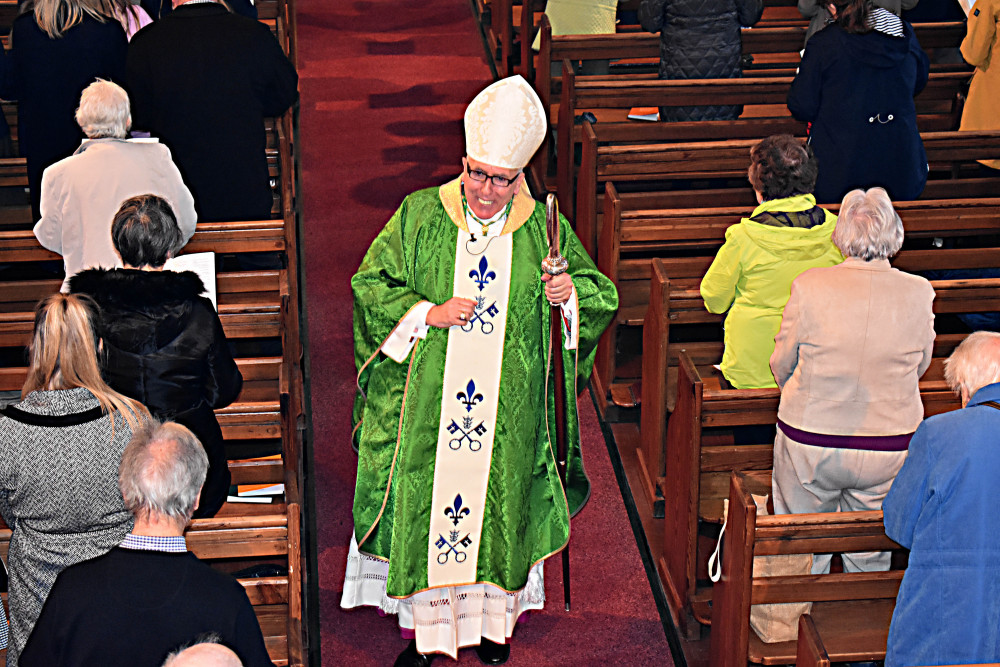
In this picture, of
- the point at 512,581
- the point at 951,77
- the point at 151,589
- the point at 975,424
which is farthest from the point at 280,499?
the point at 951,77

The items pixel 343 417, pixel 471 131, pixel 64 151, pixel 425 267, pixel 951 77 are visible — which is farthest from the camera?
pixel 951 77

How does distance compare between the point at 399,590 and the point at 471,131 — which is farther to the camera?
the point at 399,590

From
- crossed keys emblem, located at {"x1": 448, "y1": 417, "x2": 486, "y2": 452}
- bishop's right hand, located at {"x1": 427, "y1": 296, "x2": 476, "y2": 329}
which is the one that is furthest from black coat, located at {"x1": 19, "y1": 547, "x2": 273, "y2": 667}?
crossed keys emblem, located at {"x1": 448, "y1": 417, "x2": 486, "y2": 452}

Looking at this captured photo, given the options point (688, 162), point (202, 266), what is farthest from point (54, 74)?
point (688, 162)

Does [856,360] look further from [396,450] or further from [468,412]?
[396,450]

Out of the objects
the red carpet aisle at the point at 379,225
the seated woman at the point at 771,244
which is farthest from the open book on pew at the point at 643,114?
the seated woman at the point at 771,244

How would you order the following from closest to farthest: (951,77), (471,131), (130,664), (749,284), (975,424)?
(130,664)
(975,424)
(471,131)
(749,284)
(951,77)

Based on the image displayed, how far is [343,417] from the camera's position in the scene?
5.37 metres

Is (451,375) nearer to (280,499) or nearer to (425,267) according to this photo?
(425,267)

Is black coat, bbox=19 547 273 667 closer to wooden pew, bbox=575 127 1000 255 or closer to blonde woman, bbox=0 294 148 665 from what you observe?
blonde woman, bbox=0 294 148 665

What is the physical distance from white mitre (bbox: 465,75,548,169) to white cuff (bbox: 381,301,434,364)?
492mm

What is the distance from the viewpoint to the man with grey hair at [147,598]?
244 centimetres

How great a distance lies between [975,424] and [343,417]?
10.3ft

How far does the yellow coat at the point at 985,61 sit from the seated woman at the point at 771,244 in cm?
262
